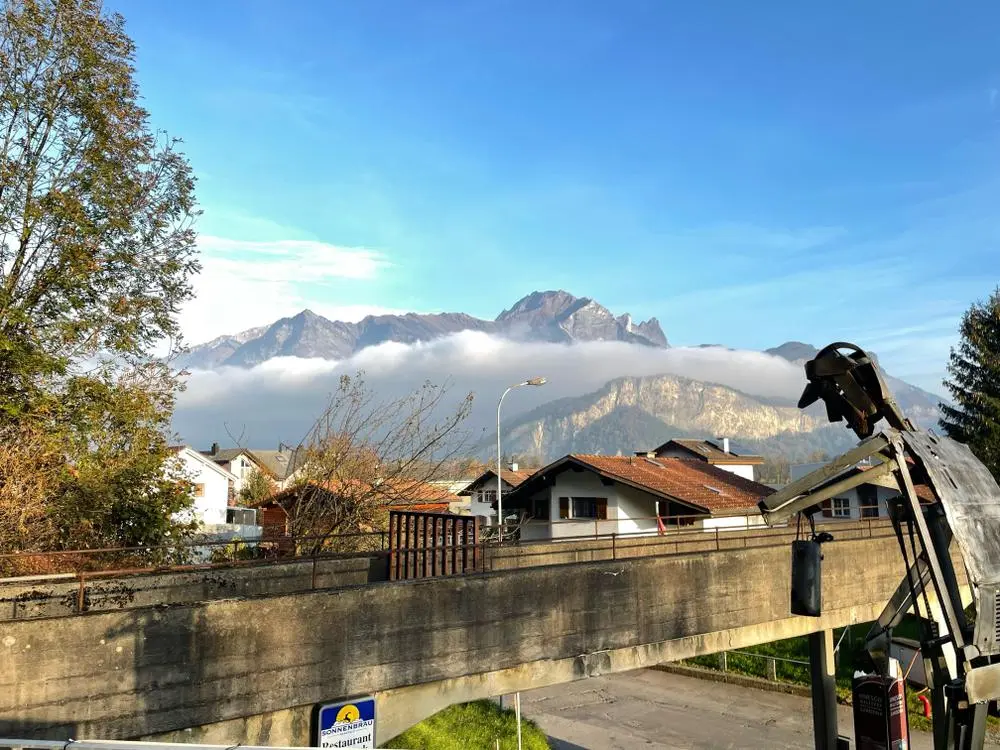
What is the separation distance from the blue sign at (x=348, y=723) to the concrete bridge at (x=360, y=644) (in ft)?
0.57

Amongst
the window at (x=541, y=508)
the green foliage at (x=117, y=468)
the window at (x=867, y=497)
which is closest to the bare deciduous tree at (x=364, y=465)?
the green foliage at (x=117, y=468)

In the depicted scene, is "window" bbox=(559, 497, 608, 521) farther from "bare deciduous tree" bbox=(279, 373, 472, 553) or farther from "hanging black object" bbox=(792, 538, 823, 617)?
"hanging black object" bbox=(792, 538, 823, 617)

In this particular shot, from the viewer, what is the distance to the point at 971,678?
5.71 meters

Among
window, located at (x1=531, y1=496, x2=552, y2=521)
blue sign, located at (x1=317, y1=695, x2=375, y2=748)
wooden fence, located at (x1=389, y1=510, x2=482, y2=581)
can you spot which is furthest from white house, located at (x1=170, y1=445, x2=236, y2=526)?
blue sign, located at (x1=317, y1=695, x2=375, y2=748)

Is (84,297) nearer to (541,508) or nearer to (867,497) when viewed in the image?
(541,508)

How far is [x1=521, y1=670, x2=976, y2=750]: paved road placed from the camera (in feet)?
63.6

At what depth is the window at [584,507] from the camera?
116 feet

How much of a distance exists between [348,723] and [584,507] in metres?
27.4

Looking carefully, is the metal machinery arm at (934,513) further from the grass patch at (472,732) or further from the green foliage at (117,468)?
the green foliage at (117,468)

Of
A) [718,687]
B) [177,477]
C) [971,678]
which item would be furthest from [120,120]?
[718,687]

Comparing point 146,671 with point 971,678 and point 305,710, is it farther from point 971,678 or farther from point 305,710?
point 971,678

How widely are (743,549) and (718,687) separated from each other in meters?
12.7

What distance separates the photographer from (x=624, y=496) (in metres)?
34.7

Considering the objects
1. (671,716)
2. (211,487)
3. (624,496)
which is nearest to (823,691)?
(671,716)
